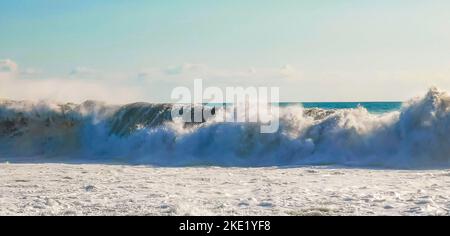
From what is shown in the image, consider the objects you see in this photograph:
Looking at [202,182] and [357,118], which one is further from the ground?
[357,118]

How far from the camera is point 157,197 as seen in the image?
11172 millimetres

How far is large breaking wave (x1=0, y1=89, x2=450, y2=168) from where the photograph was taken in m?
18.1

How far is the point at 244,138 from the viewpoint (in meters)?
20.8

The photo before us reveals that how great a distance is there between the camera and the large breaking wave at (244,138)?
1814 centimetres

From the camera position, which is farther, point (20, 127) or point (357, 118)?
point (20, 127)

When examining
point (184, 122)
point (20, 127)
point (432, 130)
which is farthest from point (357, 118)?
point (20, 127)

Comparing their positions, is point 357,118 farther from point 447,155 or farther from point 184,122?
point 184,122
